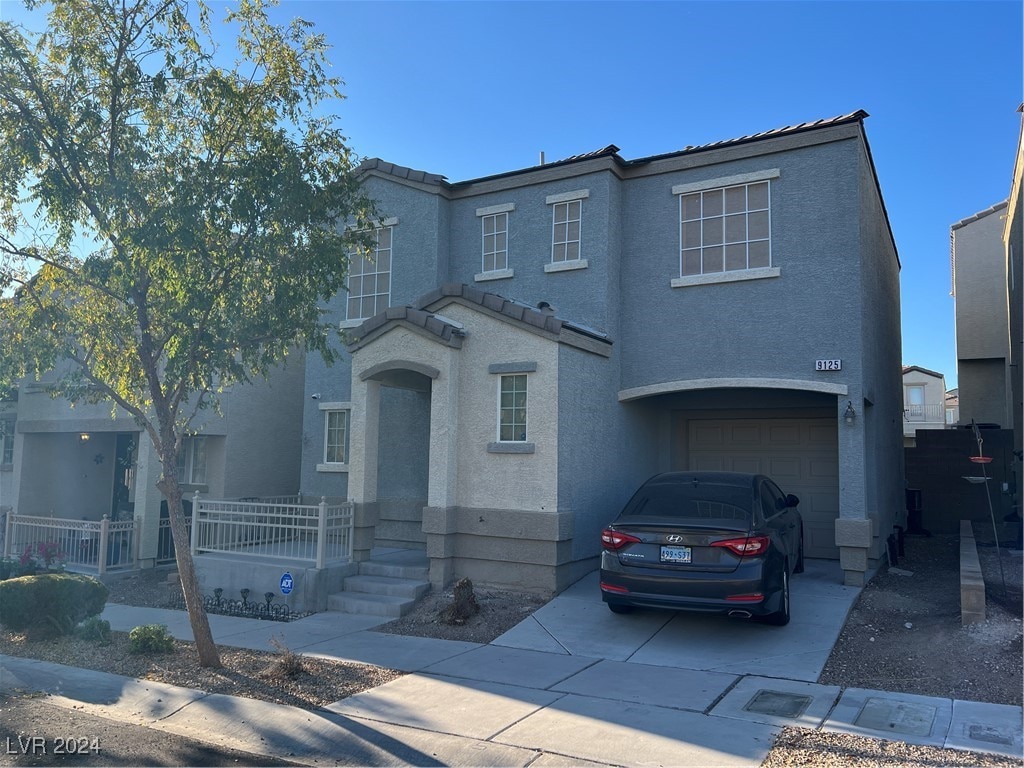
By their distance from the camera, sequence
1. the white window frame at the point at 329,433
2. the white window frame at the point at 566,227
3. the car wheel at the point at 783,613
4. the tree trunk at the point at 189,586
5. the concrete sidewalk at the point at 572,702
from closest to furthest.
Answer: the concrete sidewalk at the point at 572,702
the tree trunk at the point at 189,586
the car wheel at the point at 783,613
the white window frame at the point at 566,227
the white window frame at the point at 329,433

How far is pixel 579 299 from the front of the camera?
12.5m

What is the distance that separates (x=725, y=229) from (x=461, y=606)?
6.65m

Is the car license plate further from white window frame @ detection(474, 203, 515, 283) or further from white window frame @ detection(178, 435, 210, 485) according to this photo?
white window frame @ detection(178, 435, 210, 485)

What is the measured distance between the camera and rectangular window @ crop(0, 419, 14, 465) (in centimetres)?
1841

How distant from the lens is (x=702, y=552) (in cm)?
793

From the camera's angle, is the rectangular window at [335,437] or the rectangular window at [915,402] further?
the rectangular window at [915,402]

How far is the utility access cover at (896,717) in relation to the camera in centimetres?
575

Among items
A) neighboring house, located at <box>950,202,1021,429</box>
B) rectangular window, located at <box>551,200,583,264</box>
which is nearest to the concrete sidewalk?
rectangular window, located at <box>551,200,583,264</box>

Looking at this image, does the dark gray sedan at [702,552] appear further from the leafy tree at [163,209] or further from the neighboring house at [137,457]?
the neighboring house at [137,457]

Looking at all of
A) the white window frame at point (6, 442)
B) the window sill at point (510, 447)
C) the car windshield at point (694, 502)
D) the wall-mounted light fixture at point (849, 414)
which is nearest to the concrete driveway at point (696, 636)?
the car windshield at point (694, 502)

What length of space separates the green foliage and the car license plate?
6.43 meters

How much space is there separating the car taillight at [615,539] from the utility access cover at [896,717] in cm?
265

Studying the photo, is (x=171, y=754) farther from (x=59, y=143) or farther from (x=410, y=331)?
(x=410, y=331)

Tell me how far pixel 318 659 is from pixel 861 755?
16.5ft
